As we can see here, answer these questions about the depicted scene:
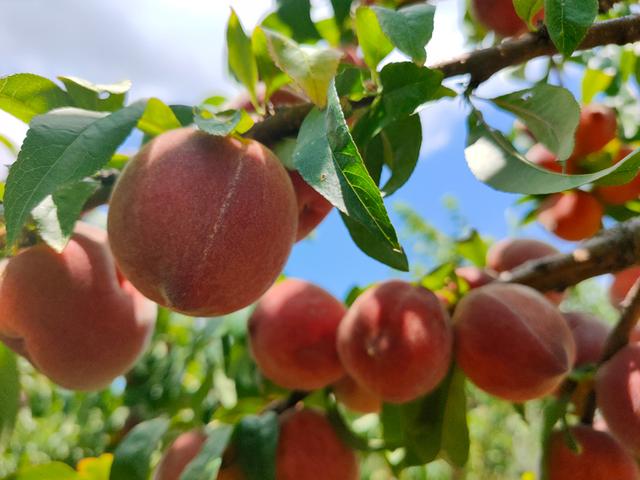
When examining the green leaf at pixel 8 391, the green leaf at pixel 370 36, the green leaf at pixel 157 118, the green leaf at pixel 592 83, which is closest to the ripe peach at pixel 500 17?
the green leaf at pixel 592 83

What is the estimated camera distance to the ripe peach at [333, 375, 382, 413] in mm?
901

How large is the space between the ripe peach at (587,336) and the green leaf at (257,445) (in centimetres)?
43

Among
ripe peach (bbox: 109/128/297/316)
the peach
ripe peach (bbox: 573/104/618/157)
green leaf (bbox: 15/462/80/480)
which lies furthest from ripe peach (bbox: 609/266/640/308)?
green leaf (bbox: 15/462/80/480)

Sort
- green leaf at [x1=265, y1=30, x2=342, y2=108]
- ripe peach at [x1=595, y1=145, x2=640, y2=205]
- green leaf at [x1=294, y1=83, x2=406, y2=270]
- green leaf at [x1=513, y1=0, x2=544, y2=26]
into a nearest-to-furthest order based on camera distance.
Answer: green leaf at [x1=294, y1=83, x2=406, y2=270], green leaf at [x1=265, y1=30, x2=342, y2=108], green leaf at [x1=513, y1=0, x2=544, y2=26], ripe peach at [x1=595, y1=145, x2=640, y2=205]

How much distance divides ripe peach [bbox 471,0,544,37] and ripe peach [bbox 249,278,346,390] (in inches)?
18.3

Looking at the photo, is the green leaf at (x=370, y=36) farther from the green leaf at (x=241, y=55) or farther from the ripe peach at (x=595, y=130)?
the ripe peach at (x=595, y=130)

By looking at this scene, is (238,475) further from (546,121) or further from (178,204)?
(546,121)

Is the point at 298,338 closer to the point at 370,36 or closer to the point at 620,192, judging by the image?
the point at 370,36

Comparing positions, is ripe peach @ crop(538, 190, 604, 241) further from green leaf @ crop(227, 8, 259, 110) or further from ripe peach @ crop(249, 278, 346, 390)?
green leaf @ crop(227, 8, 259, 110)

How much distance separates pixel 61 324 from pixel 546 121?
538mm

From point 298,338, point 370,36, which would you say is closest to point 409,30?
point 370,36

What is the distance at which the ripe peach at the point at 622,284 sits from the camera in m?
1.06

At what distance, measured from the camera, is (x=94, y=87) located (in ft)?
1.86

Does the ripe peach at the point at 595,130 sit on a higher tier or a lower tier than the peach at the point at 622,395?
higher
